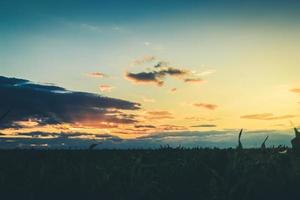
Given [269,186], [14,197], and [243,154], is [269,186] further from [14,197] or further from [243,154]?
[14,197]

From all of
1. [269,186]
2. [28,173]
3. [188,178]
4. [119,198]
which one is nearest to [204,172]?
[188,178]

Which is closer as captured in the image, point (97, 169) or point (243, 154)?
point (97, 169)

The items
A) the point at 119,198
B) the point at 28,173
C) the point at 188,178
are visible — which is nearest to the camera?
the point at 119,198

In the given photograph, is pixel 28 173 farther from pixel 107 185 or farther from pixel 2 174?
pixel 107 185

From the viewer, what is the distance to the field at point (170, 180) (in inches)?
214

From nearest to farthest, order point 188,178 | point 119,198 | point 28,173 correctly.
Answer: point 119,198 → point 188,178 → point 28,173

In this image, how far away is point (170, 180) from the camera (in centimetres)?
573

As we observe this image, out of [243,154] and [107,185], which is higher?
[243,154]

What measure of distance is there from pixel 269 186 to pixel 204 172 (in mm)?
770

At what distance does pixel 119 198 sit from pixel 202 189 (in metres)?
0.94

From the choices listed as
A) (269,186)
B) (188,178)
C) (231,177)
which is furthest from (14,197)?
(269,186)

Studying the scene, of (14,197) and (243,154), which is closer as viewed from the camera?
(14,197)

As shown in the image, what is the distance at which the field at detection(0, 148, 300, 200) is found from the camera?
543cm

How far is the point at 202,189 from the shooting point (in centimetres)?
548
